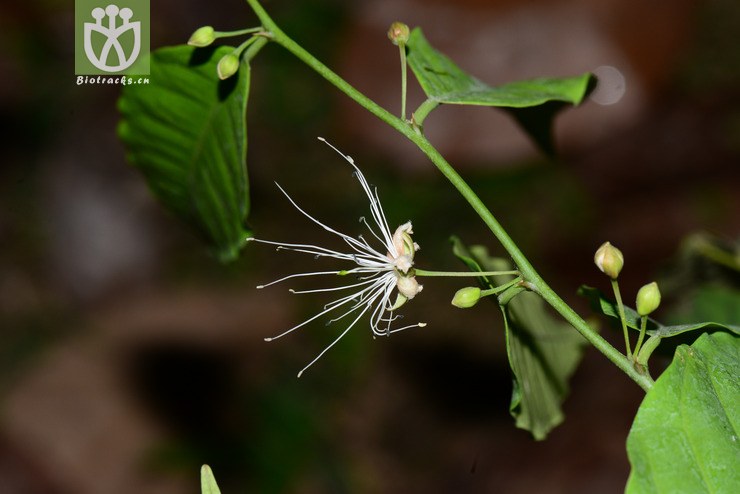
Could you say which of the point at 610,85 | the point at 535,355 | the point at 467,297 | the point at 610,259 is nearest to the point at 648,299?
the point at 610,259

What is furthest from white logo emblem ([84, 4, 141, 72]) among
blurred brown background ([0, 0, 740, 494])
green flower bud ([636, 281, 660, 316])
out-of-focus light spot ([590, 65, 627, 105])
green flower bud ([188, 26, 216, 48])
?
out-of-focus light spot ([590, 65, 627, 105])

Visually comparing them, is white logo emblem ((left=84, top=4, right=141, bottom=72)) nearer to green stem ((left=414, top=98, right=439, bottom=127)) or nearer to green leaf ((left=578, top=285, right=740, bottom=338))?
green stem ((left=414, top=98, right=439, bottom=127))

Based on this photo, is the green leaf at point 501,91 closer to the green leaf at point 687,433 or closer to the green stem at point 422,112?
the green stem at point 422,112

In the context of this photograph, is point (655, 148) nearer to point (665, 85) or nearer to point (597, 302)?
point (665, 85)

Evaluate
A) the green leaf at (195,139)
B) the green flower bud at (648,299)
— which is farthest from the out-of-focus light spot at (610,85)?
the green flower bud at (648,299)

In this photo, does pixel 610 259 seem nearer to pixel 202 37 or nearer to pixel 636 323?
pixel 636 323

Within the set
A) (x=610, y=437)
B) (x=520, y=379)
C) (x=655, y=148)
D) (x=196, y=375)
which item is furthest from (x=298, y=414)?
(x=520, y=379)
